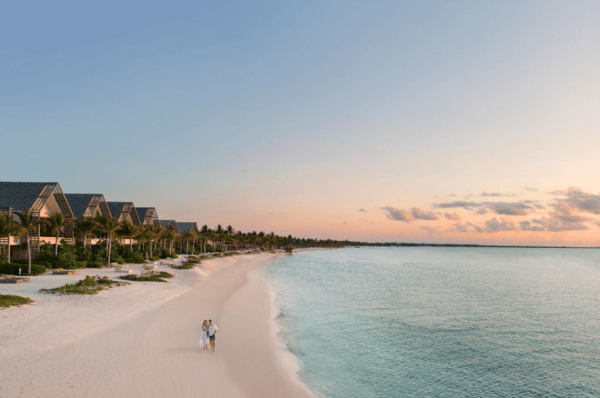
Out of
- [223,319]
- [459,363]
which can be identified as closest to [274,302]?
[223,319]

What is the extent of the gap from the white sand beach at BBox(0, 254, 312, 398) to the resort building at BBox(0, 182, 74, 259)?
1939cm

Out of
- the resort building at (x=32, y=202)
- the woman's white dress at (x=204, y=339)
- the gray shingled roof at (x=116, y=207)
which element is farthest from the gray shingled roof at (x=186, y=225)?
the woman's white dress at (x=204, y=339)

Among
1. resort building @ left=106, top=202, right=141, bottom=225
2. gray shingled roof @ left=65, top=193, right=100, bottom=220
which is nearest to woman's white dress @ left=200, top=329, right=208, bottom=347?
gray shingled roof @ left=65, top=193, right=100, bottom=220

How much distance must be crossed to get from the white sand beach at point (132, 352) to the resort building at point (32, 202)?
19.4m

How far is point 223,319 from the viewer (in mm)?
25141

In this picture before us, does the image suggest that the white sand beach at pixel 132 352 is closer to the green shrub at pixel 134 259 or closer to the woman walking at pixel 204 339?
the woman walking at pixel 204 339

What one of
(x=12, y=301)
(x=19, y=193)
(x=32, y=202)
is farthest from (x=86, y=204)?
(x=12, y=301)

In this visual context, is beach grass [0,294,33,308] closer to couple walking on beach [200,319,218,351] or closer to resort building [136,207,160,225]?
couple walking on beach [200,319,218,351]

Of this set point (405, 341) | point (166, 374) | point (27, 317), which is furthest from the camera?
point (405, 341)

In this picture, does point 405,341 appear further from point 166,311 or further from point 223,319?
point 166,311

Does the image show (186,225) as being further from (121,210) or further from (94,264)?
(94,264)

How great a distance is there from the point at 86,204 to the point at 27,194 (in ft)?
40.5

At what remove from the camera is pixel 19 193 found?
4819 centimetres

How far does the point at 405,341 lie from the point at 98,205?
57039mm
